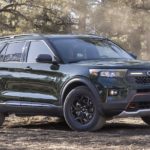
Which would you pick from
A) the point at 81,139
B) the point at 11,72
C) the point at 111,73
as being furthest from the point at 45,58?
the point at 81,139

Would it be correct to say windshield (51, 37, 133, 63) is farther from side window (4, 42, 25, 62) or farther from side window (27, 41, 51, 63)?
side window (4, 42, 25, 62)

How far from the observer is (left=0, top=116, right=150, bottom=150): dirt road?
788cm

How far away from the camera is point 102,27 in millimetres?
23609

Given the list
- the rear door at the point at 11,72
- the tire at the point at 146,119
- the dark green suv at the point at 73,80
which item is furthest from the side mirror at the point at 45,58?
the tire at the point at 146,119

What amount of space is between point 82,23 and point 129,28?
2.48 m

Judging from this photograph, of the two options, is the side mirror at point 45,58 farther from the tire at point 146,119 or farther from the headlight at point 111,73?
the tire at point 146,119

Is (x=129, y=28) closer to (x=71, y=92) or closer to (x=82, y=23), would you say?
(x=82, y=23)

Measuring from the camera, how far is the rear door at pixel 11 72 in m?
10.9

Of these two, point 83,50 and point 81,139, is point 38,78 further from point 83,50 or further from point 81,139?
point 81,139

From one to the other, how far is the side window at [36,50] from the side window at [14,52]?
0.94ft

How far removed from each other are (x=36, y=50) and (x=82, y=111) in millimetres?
1700

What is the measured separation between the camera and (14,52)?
36.9ft

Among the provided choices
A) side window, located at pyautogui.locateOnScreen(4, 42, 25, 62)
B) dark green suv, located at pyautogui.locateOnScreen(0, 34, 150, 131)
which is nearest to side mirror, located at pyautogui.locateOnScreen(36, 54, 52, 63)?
dark green suv, located at pyautogui.locateOnScreen(0, 34, 150, 131)

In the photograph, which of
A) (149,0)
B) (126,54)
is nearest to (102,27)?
(149,0)
